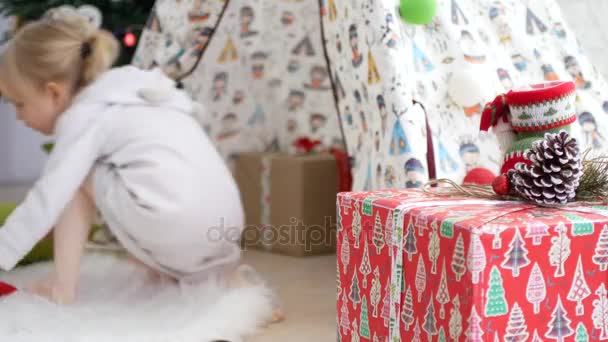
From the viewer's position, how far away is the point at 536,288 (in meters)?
0.78

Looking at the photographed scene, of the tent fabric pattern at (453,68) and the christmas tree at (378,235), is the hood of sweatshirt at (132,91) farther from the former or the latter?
the christmas tree at (378,235)

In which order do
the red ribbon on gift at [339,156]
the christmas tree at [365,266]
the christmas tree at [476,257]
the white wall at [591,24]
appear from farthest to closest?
the red ribbon on gift at [339,156], the white wall at [591,24], the christmas tree at [365,266], the christmas tree at [476,257]

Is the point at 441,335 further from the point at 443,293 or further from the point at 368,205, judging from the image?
the point at 368,205

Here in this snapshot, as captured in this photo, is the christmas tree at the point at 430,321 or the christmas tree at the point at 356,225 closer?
the christmas tree at the point at 430,321

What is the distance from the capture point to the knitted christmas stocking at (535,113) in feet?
3.09

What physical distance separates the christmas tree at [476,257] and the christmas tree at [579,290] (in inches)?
5.0

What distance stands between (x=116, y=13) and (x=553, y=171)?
1.86 metres

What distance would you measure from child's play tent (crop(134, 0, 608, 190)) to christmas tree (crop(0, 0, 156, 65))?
1.29ft

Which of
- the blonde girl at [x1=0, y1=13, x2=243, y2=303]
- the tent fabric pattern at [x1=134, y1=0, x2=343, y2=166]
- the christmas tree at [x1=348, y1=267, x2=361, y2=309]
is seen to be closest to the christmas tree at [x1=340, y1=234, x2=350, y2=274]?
the christmas tree at [x1=348, y1=267, x2=361, y2=309]

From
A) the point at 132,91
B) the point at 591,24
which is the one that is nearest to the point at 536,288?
the point at 132,91

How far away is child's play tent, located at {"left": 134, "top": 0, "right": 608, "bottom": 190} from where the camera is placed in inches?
50.9

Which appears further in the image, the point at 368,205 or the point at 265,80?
the point at 265,80
